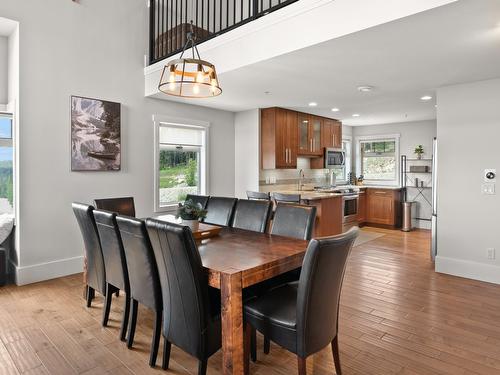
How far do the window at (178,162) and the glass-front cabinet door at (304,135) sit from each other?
1809mm

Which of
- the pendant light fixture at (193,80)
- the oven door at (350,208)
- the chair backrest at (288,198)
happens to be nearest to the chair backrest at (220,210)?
the pendant light fixture at (193,80)

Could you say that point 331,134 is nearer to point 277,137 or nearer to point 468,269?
point 277,137

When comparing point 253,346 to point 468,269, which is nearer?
point 253,346

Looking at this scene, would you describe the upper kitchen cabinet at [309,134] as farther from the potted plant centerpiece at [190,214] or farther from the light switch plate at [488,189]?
the potted plant centerpiece at [190,214]

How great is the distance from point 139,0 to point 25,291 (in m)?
4.04

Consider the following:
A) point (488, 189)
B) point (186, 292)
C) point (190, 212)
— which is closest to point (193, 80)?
point (190, 212)

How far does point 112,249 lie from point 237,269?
3.86 feet

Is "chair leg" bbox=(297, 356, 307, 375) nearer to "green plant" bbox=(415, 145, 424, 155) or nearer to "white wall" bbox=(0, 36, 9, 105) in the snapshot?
"white wall" bbox=(0, 36, 9, 105)

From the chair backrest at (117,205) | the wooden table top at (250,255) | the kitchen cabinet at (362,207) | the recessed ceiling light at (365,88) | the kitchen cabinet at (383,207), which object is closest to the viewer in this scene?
the wooden table top at (250,255)

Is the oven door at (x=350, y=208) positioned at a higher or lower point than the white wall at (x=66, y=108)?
lower

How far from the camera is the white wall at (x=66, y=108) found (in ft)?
12.4

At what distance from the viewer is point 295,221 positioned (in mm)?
2902

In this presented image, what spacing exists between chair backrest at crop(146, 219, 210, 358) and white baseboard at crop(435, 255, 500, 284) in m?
3.52

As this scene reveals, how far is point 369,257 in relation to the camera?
4930 mm
